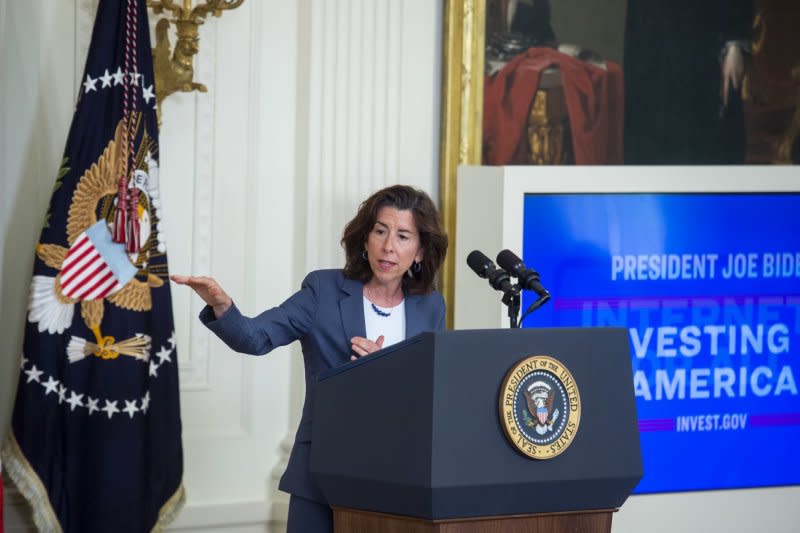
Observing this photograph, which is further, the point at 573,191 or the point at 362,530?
the point at 573,191

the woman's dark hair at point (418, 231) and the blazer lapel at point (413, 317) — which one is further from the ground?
the woman's dark hair at point (418, 231)

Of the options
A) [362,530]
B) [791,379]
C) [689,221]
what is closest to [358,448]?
[362,530]

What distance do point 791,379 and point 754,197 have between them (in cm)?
78

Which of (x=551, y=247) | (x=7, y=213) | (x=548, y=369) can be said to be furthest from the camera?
(x=551, y=247)

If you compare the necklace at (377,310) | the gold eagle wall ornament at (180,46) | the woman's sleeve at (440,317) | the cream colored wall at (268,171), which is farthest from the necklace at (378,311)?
the gold eagle wall ornament at (180,46)

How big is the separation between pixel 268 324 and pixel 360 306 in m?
0.29

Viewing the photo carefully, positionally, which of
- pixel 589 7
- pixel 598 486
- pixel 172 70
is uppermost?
pixel 589 7

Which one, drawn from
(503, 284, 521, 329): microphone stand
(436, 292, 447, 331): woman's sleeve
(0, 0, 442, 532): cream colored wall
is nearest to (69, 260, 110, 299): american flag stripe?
(0, 0, 442, 532): cream colored wall

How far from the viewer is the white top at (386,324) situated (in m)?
3.36

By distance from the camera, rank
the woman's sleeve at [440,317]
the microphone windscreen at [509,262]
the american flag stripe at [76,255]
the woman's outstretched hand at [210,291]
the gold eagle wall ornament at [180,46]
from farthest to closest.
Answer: the gold eagle wall ornament at [180,46] < the american flag stripe at [76,255] < the woman's sleeve at [440,317] < the microphone windscreen at [509,262] < the woman's outstretched hand at [210,291]

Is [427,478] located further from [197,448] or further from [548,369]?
[197,448]

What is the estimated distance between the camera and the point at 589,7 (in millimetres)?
5090

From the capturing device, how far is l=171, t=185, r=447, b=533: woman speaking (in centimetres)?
318

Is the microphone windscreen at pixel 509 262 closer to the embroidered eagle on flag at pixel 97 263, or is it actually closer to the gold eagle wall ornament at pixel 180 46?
the embroidered eagle on flag at pixel 97 263
